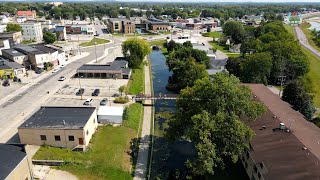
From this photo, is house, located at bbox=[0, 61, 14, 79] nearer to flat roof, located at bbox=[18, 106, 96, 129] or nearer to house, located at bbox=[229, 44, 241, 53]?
flat roof, located at bbox=[18, 106, 96, 129]

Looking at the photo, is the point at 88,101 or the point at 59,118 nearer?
the point at 59,118

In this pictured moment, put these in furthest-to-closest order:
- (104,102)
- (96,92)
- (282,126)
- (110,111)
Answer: (96,92) < (104,102) < (110,111) < (282,126)

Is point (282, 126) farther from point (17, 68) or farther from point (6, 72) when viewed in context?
point (17, 68)

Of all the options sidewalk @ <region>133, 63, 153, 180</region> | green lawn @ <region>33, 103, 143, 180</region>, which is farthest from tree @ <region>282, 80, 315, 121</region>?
green lawn @ <region>33, 103, 143, 180</region>

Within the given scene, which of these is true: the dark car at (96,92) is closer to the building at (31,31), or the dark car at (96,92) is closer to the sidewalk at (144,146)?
the sidewalk at (144,146)

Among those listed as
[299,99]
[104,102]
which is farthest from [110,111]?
[299,99]

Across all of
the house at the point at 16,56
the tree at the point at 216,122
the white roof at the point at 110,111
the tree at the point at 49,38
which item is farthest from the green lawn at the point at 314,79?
the tree at the point at 49,38
